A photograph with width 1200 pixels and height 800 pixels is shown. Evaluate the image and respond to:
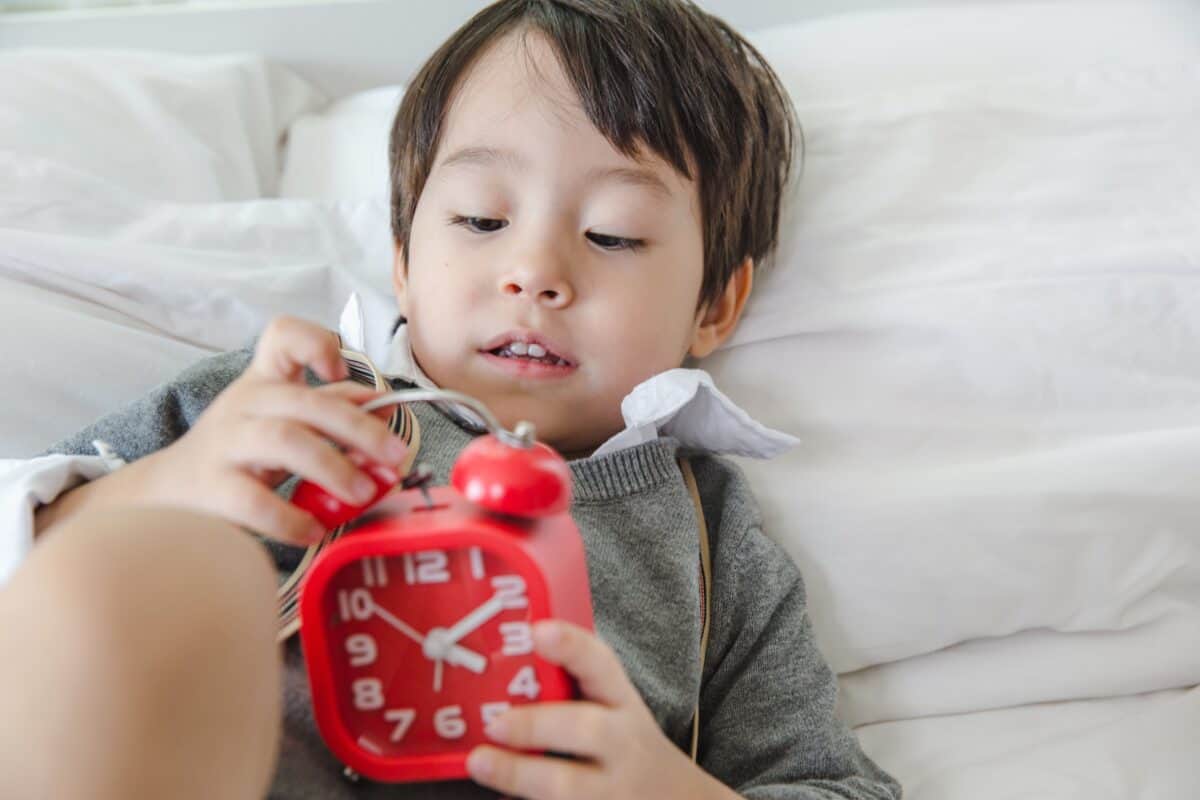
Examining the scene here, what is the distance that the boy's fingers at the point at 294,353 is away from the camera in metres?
0.70

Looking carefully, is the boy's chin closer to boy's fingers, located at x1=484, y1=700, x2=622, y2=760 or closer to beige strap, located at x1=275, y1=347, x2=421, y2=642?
beige strap, located at x1=275, y1=347, x2=421, y2=642

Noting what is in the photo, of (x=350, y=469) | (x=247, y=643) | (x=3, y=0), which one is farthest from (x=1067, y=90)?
(x=3, y=0)

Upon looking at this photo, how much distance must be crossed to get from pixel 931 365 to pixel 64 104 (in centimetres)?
105

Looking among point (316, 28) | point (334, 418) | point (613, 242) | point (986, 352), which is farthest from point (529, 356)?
point (316, 28)

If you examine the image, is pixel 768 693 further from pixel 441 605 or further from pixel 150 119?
pixel 150 119

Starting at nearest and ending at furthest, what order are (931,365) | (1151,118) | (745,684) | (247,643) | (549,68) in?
1. (247,643)
2. (745,684)
3. (549,68)
4. (931,365)
5. (1151,118)

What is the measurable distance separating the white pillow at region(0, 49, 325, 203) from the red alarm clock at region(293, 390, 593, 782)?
2.68ft

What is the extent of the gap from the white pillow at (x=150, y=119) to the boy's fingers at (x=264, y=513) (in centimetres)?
74

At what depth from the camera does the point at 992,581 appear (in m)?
1.02

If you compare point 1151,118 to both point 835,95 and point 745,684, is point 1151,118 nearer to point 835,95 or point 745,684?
point 835,95

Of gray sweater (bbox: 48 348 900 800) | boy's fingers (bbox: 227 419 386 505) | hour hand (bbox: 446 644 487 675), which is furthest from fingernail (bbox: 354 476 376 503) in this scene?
gray sweater (bbox: 48 348 900 800)

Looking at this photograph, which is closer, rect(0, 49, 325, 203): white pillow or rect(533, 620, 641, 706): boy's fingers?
rect(533, 620, 641, 706): boy's fingers

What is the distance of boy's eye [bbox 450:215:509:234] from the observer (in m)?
1.01

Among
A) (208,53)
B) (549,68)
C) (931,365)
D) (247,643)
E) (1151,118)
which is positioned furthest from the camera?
(208,53)
